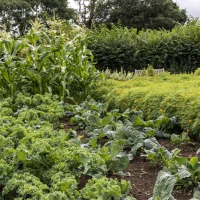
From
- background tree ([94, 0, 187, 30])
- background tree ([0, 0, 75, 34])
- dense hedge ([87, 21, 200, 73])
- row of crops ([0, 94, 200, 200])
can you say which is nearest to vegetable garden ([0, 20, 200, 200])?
row of crops ([0, 94, 200, 200])

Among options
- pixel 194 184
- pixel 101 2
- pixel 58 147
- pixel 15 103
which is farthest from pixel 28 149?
pixel 101 2

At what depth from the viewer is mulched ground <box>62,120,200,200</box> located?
2.69 m

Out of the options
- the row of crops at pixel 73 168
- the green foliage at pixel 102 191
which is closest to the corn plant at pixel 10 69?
the row of crops at pixel 73 168

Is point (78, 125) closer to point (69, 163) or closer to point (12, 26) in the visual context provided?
point (69, 163)

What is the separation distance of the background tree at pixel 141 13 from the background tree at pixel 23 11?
3.25 meters

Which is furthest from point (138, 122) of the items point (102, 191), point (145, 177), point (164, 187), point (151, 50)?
point (151, 50)

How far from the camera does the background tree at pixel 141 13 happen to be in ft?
107

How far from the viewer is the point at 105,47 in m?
14.5

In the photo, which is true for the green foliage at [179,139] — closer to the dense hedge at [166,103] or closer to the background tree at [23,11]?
the dense hedge at [166,103]

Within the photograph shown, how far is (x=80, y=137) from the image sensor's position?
381cm

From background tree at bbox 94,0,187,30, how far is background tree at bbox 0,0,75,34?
325 cm

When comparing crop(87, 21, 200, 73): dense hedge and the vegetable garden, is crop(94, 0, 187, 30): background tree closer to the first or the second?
crop(87, 21, 200, 73): dense hedge

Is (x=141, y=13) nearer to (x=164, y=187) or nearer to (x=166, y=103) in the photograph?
(x=166, y=103)

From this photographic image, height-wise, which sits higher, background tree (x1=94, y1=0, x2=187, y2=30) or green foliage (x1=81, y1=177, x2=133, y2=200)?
background tree (x1=94, y1=0, x2=187, y2=30)
